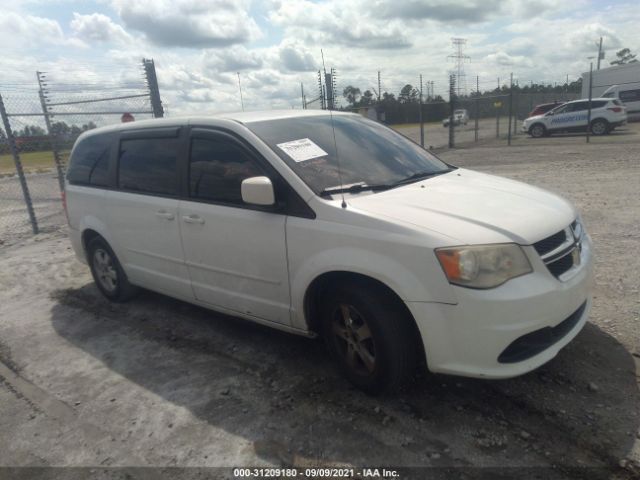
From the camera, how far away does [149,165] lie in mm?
4238

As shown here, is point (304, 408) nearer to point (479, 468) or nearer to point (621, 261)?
point (479, 468)

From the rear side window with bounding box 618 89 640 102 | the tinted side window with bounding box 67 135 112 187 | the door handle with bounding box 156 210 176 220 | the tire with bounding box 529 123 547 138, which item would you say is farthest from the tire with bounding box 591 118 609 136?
the door handle with bounding box 156 210 176 220

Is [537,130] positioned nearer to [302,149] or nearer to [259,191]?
[302,149]

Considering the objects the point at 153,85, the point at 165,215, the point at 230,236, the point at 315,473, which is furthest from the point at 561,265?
the point at 153,85

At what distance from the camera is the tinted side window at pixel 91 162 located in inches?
188

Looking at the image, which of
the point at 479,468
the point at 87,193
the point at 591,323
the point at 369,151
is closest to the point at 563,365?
the point at 591,323

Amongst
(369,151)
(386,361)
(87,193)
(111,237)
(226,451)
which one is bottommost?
(226,451)

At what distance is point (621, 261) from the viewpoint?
4.88 m

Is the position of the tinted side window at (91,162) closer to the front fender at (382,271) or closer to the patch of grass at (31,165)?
the front fender at (382,271)

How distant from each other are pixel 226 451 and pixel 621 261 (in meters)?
4.30

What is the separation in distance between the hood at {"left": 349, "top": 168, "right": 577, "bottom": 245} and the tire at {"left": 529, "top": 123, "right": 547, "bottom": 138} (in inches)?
845

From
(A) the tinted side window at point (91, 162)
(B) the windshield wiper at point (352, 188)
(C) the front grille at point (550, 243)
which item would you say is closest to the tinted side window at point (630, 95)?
(C) the front grille at point (550, 243)

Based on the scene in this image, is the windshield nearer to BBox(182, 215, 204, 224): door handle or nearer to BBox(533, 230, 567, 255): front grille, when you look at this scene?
BBox(182, 215, 204, 224): door handle

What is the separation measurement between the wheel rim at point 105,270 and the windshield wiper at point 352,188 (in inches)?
115
